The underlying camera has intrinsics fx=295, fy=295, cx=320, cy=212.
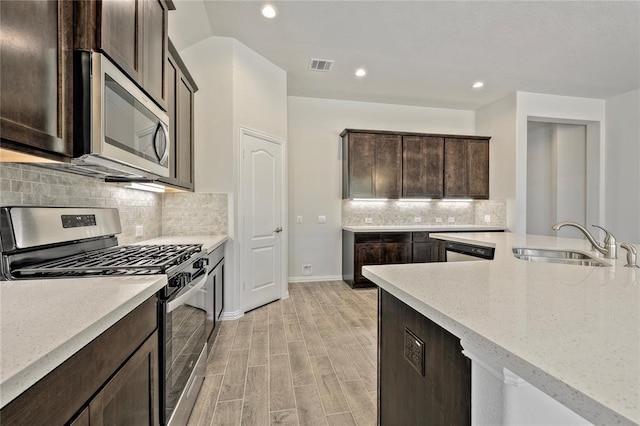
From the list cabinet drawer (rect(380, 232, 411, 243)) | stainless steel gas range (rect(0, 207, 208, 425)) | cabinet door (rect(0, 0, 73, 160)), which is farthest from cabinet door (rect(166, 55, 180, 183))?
cabinet drawer (rect(380, 232, 411, 243))

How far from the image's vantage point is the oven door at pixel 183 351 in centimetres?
134

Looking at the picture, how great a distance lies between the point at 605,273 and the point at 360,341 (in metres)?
1.92

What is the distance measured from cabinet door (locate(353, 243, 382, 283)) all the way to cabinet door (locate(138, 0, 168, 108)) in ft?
10.9

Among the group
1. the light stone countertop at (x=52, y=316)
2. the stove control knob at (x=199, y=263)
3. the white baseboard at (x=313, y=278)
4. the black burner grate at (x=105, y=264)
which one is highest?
the black burner grate at (x=105, y=264)

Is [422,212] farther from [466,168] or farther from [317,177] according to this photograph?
[317,177]

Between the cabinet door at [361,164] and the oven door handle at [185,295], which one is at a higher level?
the cabinet door at [361,164]

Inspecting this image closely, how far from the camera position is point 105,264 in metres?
1.33

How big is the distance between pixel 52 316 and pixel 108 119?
2.78ft

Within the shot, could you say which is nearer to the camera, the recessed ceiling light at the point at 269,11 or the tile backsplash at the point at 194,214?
the recessed ceiling light at the point at 269,11

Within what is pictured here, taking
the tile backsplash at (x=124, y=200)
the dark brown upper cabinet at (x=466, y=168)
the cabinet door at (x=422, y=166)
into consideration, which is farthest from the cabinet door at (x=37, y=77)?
the dark brown upper cabinet at (x=466, y=168)

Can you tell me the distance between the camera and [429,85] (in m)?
4.54

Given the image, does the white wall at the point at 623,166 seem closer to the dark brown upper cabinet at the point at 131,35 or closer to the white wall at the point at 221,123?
the white wall at the point at 221,123

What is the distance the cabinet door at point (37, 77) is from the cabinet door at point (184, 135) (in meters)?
1.42

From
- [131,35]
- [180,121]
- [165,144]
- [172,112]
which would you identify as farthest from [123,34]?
[180,121]
